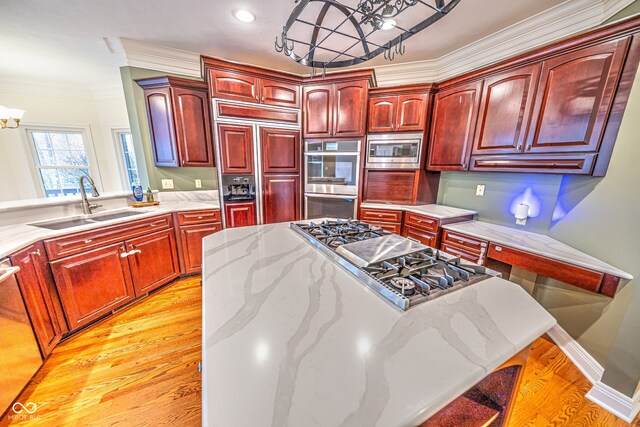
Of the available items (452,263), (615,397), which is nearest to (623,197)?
(615,397)

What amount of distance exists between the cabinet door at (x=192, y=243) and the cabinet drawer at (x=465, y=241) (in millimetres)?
2400

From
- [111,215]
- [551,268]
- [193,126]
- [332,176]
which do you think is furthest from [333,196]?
[111,215]

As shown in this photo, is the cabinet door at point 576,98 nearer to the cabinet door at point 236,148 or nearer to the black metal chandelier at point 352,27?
the black metal chandelier at point 352,27

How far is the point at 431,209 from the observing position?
256 cm

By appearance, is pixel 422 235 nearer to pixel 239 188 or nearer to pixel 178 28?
pixel 239 188

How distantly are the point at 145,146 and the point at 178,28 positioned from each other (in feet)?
4.21

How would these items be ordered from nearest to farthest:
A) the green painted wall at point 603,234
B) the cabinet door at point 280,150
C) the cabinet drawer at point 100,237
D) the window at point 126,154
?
the green painted wall at point 603,234 → the cabinet drawer at point 100,237 → the cabinet door at point 280,150 → the window at point 126,154

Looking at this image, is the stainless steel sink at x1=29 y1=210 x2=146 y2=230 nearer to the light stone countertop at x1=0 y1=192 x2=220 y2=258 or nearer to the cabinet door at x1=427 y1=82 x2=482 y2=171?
the light stone countertop at x1=0 y1=192 x2=220 y2=258

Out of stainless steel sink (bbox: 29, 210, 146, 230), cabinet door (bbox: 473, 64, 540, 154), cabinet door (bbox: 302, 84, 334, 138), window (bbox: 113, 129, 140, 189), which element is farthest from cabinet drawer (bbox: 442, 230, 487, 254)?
window (bbox: 113, 129, 140, 189)

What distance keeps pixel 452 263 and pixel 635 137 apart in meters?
1.34

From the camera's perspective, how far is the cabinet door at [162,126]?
239cm

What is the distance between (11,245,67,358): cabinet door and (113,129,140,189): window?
283 centimetres

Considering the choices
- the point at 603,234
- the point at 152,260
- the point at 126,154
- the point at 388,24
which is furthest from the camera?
the point at 126,154

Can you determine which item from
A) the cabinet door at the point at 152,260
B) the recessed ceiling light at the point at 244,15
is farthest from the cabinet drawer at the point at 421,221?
the cabinet door at the point at 152,260
